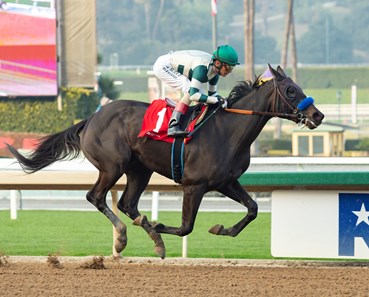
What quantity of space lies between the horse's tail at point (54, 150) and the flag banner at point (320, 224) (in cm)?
165

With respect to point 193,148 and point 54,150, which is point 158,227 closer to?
point 193,148

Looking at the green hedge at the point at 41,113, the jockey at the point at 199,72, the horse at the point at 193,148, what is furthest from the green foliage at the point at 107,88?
the jockey at the point at 199,72

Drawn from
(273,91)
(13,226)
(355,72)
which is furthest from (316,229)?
(355,72)

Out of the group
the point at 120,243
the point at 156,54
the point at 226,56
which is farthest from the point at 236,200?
the point at 156,54

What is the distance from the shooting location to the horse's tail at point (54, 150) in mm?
8156

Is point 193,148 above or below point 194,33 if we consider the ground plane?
below

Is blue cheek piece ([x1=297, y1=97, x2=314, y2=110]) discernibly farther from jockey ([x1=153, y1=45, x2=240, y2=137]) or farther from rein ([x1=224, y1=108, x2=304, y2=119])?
jockey ([x1=153, y1=45, x2=240, y2=137])

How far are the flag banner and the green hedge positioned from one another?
17.4 m

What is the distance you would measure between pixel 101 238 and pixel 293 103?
405 centimetres

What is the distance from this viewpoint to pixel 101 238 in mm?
10938

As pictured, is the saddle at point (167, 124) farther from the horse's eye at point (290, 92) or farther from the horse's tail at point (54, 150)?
the horse's tail at point (54, 150)

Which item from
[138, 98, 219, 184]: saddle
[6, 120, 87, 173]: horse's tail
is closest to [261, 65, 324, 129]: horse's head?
[138, 98, 219, 184]: saddle

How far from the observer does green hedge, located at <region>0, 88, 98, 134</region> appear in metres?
26.6

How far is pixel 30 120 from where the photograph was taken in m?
27.0
